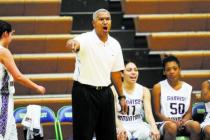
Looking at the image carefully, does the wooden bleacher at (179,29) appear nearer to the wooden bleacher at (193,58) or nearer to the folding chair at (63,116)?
the wooden bleacher at (193,58)

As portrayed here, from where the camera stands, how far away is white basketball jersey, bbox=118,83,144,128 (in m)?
7.00

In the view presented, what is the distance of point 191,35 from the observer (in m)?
8.52

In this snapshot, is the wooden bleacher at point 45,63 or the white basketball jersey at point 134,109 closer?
the white basketball jersey at point 134,109

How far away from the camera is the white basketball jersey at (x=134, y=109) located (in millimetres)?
6996

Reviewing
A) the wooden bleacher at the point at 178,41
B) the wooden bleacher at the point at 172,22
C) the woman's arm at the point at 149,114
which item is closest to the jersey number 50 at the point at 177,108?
the woman's arm at the point at 149,114

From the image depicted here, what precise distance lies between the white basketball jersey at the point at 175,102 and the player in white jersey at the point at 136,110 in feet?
0.68

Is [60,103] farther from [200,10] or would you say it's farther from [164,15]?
[200,10]

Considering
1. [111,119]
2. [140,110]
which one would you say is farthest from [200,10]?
[111,119]

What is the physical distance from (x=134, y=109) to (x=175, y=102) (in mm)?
480

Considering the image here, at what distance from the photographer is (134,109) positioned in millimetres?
7043

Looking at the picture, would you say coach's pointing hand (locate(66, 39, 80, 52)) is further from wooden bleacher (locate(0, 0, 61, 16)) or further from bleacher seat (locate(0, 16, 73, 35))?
wooden bleacher (locate(0, 0, 61, 16))

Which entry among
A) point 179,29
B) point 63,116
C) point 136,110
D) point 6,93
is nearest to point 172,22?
point 179,29

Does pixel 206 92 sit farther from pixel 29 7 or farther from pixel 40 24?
pixel 29 7

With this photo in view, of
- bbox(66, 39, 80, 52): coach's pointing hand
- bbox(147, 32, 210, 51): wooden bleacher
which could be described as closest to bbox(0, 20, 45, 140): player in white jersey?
bbox(66, 39, 80, 52): coach's pointing hand
